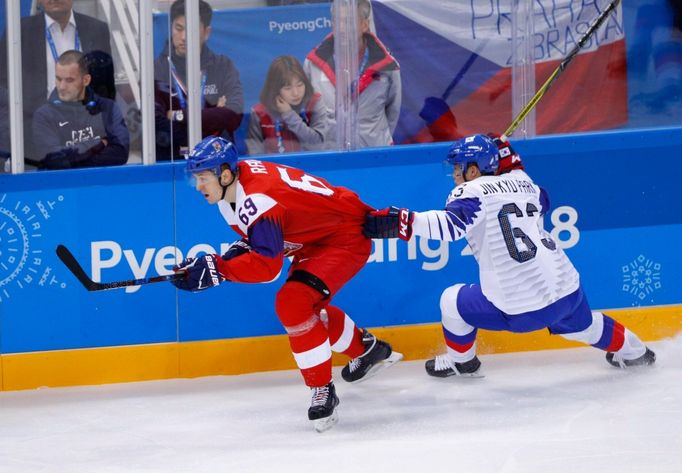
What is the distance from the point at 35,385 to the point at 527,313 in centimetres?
188

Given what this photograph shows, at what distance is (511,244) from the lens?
4.25m

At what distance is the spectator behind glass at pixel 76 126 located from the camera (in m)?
4.58

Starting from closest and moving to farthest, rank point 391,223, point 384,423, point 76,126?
point 384,423
point 391,223
point 76,126

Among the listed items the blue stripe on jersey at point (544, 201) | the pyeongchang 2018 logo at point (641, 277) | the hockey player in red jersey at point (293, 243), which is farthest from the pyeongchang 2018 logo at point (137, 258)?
the pyeongchang 2018 logo at point (641, 277)

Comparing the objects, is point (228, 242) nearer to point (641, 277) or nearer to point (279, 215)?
point (279, 215)

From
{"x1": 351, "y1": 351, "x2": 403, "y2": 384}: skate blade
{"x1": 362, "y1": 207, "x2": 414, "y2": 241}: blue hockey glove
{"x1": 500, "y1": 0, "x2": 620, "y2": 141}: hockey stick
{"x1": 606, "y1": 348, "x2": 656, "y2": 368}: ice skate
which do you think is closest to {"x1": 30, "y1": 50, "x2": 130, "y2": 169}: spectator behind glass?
{"x1": 362, "y1": 207, "x2": 414, "y2": 241}: blue hockey glove

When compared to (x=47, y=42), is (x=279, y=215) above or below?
below

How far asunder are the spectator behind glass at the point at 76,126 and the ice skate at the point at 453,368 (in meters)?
1.43

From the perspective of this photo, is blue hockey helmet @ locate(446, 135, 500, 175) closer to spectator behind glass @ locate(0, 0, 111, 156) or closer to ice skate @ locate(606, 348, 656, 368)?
ice skate @ locate(606, 348, 656, 368)

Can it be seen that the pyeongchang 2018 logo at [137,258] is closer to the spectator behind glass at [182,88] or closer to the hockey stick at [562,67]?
the spectator behind glass at [182,88]

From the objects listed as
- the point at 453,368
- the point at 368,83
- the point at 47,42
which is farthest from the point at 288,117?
the point at 453,368

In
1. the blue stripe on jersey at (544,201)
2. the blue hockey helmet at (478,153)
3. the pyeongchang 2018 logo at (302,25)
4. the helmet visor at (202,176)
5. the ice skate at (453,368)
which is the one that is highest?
the pyeongchang 2018 logo at (302,25)

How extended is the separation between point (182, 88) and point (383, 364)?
4.32ft

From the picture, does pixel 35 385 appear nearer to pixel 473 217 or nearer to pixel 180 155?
pixel 180 155
